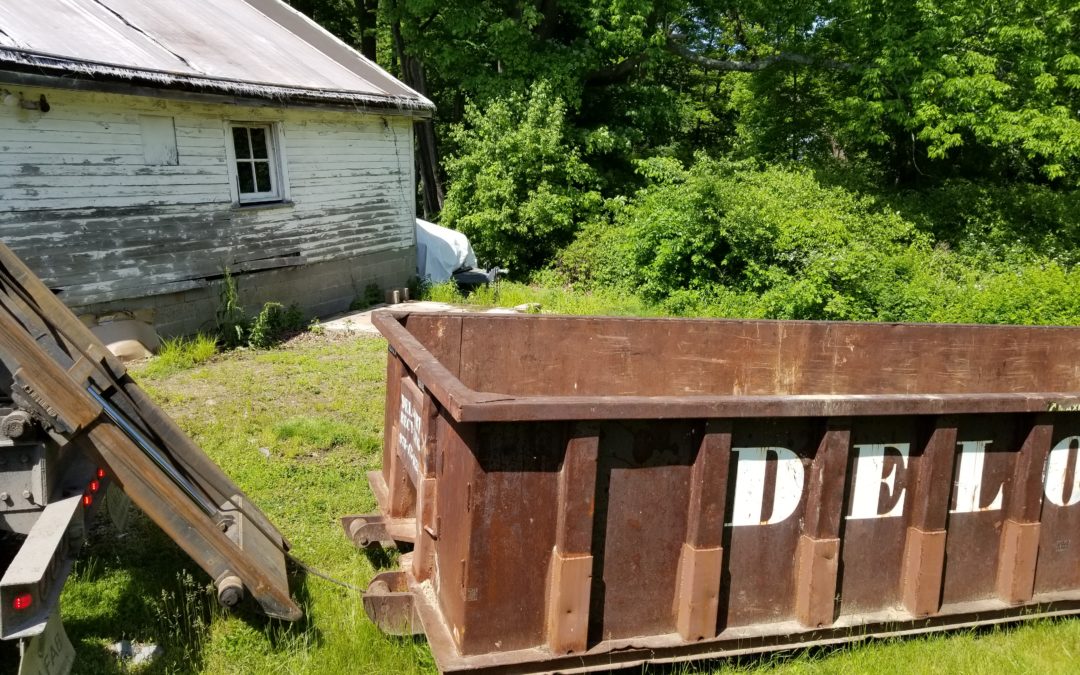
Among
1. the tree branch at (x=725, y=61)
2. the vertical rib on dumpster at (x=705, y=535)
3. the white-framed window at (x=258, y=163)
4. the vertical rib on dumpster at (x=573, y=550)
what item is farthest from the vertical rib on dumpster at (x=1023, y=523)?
the tree branch at (x=725, y=61)

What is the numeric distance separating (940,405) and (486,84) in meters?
15.2

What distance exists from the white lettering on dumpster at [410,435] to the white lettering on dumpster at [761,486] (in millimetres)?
1375

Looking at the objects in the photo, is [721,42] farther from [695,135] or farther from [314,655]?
[314,655]

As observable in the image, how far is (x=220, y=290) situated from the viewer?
413 inches

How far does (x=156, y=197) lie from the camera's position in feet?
31.6

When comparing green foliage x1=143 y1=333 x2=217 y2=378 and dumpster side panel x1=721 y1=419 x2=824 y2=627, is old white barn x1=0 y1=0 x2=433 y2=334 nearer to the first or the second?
green foliage x1=143 y1=333 x2=217 y2=378

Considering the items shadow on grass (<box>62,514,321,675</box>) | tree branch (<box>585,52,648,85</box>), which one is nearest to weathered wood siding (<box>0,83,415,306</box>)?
shadow on grass (<box>62,514,321,675</box>)

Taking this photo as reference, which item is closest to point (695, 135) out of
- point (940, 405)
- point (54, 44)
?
point (54, 44)

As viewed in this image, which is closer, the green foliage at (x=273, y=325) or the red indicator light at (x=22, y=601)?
the red indicator light at (x=22, y=601)

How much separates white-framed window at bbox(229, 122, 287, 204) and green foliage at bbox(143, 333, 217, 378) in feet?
7.05

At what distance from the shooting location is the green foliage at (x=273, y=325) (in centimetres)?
1045

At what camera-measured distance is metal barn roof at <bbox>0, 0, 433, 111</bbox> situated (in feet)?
27.2

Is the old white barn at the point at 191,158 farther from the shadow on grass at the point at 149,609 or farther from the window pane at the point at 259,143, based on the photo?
the shadow on grass at the point at 149,609

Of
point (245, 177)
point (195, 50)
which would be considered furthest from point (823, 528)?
point (195, 50)
